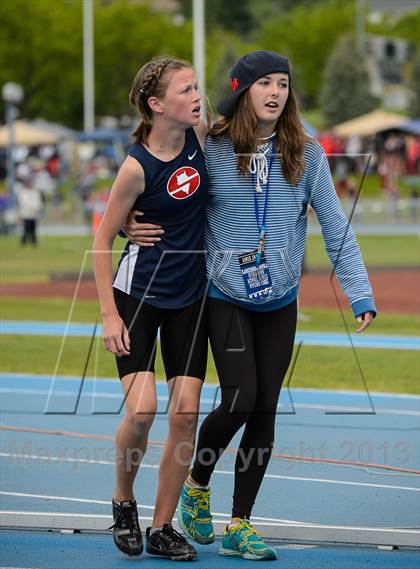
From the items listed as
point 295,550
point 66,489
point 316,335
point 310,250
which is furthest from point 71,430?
point 310,250

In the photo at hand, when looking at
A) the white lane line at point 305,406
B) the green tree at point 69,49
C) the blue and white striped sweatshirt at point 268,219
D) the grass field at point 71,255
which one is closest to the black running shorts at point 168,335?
the blue and white striped sweatshirt at point 268,219

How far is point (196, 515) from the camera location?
18.6ft

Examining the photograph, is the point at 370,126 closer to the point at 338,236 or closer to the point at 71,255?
the point at 71,255

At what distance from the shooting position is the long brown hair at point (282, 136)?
5395 millimetres

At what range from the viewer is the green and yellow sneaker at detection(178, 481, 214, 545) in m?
5.67

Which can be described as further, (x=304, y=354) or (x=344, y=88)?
(x=344, y=88)

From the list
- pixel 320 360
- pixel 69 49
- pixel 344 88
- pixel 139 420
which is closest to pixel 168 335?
pixel 139 420

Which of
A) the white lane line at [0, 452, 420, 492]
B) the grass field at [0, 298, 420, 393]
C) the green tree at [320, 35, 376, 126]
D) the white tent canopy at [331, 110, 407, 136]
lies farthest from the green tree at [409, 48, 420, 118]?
the white lane line at [0, 452, 420, 492]

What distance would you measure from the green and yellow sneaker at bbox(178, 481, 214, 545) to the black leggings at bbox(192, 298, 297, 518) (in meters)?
0.07

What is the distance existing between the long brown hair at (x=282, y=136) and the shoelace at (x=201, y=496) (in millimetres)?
1366

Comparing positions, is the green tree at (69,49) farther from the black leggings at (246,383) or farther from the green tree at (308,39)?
the black leggings at (246,383)

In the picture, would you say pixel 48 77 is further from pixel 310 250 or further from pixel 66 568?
pixel 66 568

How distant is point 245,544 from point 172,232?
1318mm

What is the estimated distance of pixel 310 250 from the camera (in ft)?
86.2
